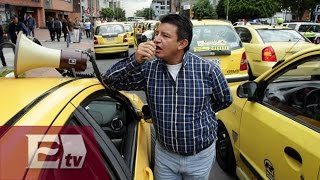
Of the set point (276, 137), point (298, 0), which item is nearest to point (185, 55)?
point (276, 137)

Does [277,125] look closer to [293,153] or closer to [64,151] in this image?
[293,153]

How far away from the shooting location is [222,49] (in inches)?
279

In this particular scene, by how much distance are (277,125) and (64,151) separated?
1690 mm

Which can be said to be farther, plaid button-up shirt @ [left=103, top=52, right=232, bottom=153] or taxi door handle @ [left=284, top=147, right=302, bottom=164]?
taxi door handle @ [left=284, top=147, right=302, bottom=164]

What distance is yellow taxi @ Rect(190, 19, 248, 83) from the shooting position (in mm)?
7070

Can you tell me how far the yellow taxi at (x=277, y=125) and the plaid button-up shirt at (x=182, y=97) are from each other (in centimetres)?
57

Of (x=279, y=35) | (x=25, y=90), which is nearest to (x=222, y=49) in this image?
(x=279, y=35)

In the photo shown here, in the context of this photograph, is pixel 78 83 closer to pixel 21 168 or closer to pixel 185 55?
pixel 185 55

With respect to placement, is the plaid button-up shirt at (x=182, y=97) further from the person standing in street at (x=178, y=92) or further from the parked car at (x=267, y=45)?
the parked car at (x=267, y=45)

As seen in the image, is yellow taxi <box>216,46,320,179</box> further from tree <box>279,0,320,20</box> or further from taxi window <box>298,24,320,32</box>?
tree <box>279,0,320,20</box>

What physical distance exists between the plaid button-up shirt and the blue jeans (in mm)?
59

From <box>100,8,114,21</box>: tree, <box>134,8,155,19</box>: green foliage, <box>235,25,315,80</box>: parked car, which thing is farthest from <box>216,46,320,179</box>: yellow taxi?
<box>134,8,155,19</box>: green foliage

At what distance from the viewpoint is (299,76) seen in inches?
153

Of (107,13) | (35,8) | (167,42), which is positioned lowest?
(167,42)
